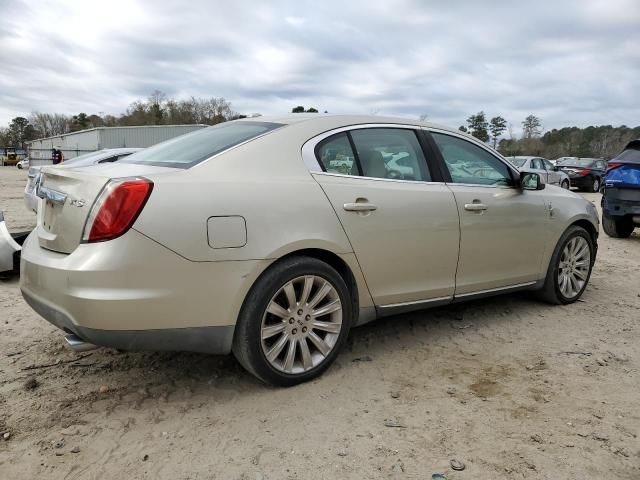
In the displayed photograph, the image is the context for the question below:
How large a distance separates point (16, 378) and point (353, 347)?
83.5 inches

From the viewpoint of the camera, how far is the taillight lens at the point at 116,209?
8.16 ft

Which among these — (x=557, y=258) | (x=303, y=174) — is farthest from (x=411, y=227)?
(x=557, y=258)

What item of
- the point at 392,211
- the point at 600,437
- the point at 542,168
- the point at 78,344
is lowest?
the point at 600,437

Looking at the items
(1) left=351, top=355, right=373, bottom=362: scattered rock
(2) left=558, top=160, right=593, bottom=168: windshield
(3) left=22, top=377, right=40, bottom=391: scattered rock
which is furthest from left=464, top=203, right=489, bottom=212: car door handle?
(2) left=558, top=160, right=593, bottom=168: windshield

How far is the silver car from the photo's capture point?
253 cm

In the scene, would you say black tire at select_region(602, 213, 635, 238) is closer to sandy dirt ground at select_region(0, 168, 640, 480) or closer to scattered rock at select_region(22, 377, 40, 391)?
sandy dirt ground at select_region(0, 168, 640, 480)

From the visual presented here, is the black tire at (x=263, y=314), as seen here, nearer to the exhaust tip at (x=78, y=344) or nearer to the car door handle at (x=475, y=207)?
the exhaust tip at (x=78, y=344)

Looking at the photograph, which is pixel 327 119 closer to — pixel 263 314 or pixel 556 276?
pixel 263 314

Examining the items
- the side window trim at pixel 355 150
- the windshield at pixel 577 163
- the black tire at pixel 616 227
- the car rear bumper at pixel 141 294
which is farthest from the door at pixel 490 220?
the windshield at pixel 577 163

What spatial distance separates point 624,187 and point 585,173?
14.5 m


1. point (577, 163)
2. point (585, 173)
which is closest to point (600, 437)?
point (585, 173)

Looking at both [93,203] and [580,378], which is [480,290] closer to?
[580,378]

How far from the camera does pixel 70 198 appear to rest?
272 cm

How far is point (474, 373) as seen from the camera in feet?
10.9
